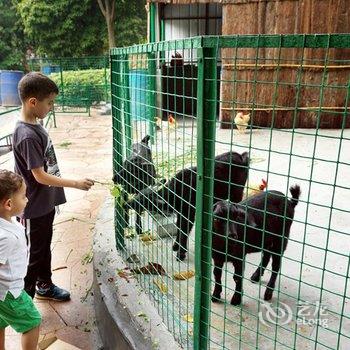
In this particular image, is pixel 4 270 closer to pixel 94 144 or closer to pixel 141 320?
pixel 141 320

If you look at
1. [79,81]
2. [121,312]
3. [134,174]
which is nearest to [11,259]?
[121,312]

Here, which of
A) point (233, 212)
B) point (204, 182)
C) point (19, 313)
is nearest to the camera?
point (204, 182)

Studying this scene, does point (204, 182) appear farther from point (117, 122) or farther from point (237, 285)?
point (117, 122)

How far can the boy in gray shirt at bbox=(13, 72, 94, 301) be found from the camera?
2.90 meters

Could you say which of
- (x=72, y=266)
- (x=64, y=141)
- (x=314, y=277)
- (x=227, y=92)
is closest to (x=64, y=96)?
(x=64, y=141)

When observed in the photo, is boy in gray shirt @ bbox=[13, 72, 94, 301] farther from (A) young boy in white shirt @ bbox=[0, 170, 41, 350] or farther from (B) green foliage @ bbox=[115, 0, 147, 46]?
(B) green foliage @ bbox=[115, 0, 147, 46]

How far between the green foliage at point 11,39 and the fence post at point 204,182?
30.8 m

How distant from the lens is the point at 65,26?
24.4 metres

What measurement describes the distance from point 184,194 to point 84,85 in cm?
1333

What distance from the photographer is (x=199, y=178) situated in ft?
6.68

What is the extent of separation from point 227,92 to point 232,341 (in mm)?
6914

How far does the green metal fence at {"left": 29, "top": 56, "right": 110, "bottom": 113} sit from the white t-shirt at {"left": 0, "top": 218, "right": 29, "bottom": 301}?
13991 millimetres

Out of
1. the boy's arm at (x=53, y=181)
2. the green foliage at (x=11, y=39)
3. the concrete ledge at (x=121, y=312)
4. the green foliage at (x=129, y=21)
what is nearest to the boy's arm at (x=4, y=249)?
the boy's arm at (x=53, y=181)

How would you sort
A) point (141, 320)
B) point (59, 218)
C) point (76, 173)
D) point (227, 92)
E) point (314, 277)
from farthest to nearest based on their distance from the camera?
point (227, 92), point (76, 173), point (59, 218), point (314, 277), point (141, 320)
